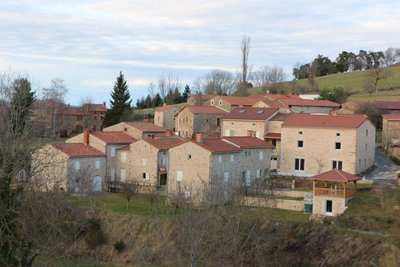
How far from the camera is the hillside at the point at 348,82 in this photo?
97938 millimetres

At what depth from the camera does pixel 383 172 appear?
4775cm

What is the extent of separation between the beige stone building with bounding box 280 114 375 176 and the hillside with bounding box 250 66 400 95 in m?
49.7

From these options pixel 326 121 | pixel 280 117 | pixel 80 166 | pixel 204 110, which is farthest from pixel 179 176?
pixel 204 110

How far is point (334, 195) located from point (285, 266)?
6.47 meters

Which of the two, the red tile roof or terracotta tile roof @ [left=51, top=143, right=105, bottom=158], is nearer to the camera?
terracotta tile roof @ [left=51, top=143, right=105, bottom=158]

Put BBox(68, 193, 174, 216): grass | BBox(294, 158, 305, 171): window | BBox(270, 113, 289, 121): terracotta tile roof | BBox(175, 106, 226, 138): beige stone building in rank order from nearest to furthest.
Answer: BBox(68, 193, 174, 216): grass < BBox(294, 158, 305, 171): window < BBox(270, 113, 289, 121): terracotta tile roof < BBox(175, 106, 226, 138): beige stone building

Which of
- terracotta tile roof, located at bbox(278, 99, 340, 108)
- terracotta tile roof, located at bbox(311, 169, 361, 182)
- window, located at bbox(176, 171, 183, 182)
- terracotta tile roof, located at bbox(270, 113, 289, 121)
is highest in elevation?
terracotta tile roof, located at bbox(278, 99, 340, 108)

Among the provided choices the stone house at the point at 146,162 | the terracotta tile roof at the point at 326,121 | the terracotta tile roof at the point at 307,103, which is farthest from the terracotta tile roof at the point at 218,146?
the terracotta tile roof at the point at 307,103

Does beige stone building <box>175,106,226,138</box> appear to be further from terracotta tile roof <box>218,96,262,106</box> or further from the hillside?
the hillside

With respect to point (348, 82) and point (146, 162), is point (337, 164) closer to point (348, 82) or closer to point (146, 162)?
point (146, 162)

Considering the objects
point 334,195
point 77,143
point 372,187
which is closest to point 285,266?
point 334,195

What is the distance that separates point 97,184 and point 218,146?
35.2 feet

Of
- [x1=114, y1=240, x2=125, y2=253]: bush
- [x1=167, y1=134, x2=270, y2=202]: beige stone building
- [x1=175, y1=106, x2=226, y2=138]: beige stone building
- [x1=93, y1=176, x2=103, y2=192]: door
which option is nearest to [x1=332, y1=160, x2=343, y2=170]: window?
[x1=167, y1=134, x2=270, y2=202]: beige stone building

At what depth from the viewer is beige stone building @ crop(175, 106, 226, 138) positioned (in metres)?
65.7
